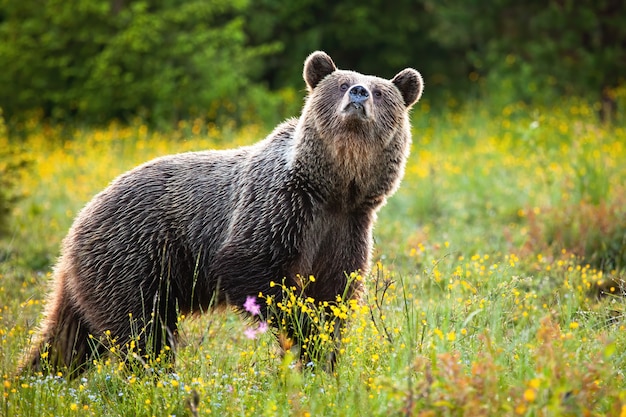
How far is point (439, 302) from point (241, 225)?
1.28m

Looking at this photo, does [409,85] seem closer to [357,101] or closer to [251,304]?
[357,101]

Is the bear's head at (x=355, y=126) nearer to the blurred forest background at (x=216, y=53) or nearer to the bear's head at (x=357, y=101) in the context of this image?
the bear's head at (x=357, y=101)

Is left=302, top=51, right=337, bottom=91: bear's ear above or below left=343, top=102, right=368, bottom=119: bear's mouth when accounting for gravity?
above

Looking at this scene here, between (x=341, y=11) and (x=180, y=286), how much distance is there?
14566 mm

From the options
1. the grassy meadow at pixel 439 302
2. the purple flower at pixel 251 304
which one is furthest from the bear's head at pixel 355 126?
the purple flower at pixel 251 304

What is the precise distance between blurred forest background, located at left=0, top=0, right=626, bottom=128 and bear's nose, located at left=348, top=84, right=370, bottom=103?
1037 centimetres

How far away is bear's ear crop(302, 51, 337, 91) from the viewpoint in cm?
547

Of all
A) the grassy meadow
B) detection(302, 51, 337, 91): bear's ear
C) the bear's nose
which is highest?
detection(302, 51, 337, 91): bear's ear

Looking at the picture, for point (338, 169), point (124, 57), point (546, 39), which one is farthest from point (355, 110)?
point (124, 57)

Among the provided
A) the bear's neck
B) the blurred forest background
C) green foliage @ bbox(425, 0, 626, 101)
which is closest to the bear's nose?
the bear's neck

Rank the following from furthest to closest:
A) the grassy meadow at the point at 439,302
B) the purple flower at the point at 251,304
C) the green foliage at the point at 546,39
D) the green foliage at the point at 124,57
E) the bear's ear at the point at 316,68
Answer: the green foliage at the point at 124,57, the green foliage at the point at 546,39, the bear's ear at the point at 316,68, the purple flower at the point at 251,304, the grassy meadow at the point at 439,302

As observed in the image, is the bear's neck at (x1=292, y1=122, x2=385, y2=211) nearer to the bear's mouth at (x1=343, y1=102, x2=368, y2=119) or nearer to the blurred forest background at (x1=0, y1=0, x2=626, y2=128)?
the bear's mouth at (x1=343, y1=102, x2=368, y2=119)

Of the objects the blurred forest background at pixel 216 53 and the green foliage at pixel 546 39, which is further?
the blurred forest background at pixel 216 53

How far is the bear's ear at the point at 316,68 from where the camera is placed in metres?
5.47
